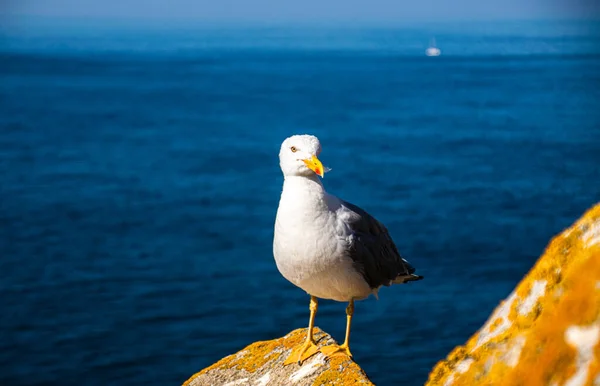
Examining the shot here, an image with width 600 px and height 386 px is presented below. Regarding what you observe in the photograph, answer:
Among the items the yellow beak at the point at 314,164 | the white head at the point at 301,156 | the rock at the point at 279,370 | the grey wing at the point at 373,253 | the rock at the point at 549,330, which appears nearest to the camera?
the rock at the point at 549,330

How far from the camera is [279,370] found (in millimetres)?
9086

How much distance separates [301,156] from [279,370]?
2482mm

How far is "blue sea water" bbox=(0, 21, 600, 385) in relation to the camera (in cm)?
4497

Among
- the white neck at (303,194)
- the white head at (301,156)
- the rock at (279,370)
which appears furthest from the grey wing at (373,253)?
the rock at (279,370)

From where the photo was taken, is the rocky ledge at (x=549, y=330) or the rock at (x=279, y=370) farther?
the rock at (x=279, y=370)

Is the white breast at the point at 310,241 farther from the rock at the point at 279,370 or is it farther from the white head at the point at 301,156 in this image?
the rock at the point at 279,370

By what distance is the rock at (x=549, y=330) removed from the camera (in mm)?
4391

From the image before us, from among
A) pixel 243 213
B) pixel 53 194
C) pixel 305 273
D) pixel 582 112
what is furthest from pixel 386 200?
pixel 582 112

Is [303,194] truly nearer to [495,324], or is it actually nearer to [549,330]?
[495,324]

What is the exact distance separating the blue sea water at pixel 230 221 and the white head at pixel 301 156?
1303 inches

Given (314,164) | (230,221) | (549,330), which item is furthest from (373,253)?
(230,221)

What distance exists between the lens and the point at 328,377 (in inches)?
334

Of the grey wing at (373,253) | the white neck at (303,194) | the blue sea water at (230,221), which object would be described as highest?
the white neck at (303,194)

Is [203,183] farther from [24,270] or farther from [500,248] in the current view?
[500,248]
